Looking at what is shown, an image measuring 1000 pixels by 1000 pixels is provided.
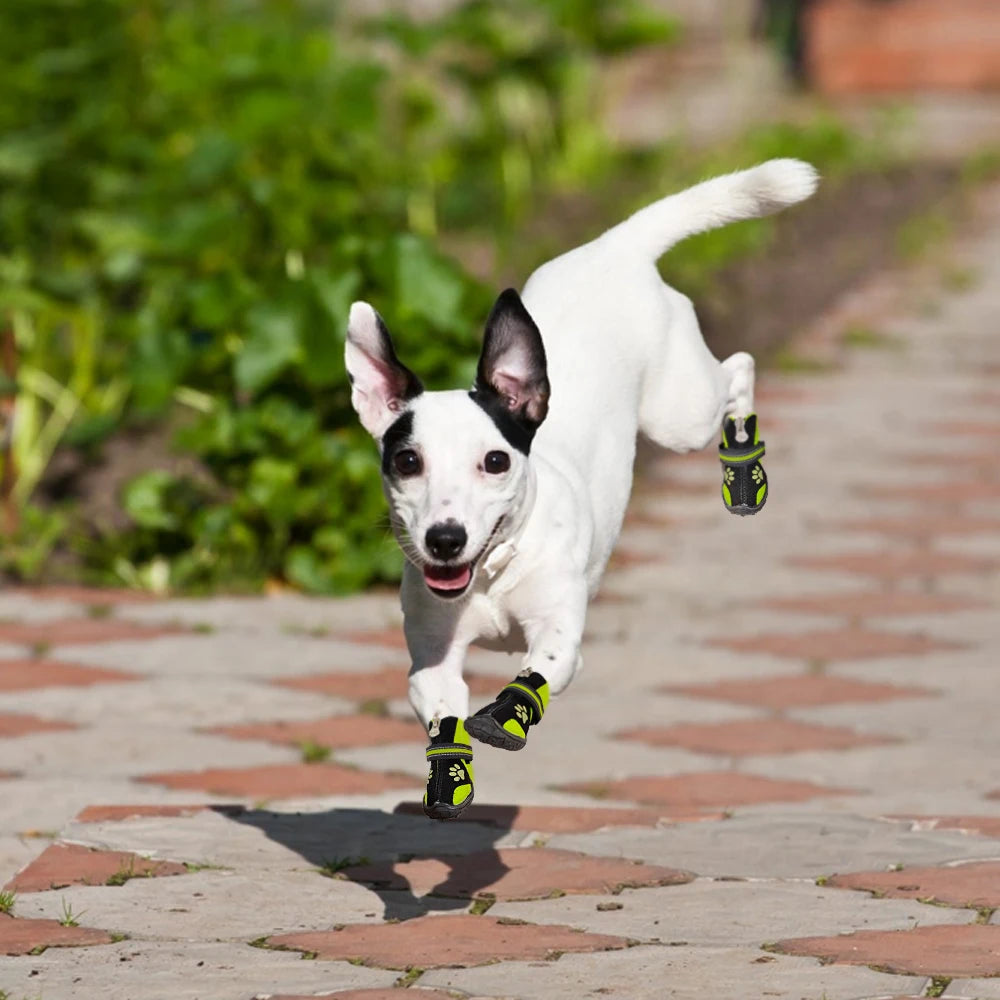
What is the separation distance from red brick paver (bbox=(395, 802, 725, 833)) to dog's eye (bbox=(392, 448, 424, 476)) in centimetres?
145

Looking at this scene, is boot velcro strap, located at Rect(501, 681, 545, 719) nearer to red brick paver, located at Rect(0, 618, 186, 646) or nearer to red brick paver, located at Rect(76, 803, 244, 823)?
red brick paver, located at Rect(76, 803, 244, 823)

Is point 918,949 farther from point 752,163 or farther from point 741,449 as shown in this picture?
point 752,163

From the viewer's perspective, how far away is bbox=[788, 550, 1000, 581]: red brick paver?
23.2 feet

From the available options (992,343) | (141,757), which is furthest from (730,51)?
(141,757)

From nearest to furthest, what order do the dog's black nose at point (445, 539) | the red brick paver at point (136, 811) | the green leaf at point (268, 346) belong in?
the dog's black nose at point (445, 539) → the red brick paver at point (136, 811) → the green leaf at point (268, 346)

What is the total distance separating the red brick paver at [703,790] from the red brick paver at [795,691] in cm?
63

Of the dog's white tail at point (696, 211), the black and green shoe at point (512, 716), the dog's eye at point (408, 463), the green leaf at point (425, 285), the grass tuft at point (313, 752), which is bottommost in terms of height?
the black and green shoe at point (512, 716)

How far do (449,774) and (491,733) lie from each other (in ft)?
0.42

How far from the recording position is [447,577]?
336 centimetres

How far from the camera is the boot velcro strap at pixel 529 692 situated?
11.4 feet

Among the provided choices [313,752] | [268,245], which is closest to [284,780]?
[313,752]

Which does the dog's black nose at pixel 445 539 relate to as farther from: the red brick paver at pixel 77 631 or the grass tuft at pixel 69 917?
the red brick paver at pixel 77 631

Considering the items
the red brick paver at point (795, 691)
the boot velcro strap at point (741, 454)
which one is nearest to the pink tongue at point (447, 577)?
the boot velcro strap at point (741, 454)

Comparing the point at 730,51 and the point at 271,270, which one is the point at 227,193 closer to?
the point at 271,270
